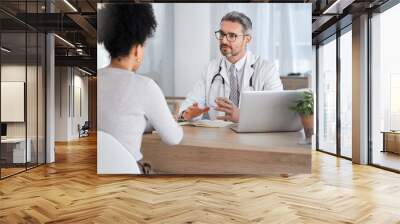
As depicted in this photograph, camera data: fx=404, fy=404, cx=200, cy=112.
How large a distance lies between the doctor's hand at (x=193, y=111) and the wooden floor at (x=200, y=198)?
95cm

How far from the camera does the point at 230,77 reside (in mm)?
6242

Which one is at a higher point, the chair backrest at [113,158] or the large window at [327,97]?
the large window at [327,97]

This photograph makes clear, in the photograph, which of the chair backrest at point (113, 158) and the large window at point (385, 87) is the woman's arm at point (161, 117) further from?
the large window at point (385, 87)

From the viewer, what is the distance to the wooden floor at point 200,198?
3.92 m

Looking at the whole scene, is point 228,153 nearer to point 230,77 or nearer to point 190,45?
point 230,77

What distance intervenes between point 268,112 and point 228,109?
60cm

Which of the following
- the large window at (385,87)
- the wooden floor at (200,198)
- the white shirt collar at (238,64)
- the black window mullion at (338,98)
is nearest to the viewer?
the wooden floor at (200,198)

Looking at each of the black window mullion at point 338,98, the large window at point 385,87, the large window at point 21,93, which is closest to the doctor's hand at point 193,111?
the large window at point 21,93

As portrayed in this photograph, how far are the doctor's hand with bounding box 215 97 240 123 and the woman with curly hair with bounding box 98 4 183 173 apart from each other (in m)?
0.70

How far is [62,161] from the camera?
8.39 m

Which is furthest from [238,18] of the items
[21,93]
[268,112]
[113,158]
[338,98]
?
[338,98]

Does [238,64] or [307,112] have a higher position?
[238,64]

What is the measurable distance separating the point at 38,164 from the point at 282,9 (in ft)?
17.1

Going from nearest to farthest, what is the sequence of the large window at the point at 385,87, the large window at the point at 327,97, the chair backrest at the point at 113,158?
1. the chair backrest at the point at 113,158
2. the large window at the point at 385,87
3. the large window at the point at 327,97
